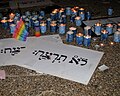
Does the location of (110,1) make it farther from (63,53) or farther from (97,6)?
(63,53)

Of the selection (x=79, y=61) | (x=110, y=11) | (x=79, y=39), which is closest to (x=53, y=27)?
(x=79, y=39)

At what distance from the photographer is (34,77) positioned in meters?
0.73

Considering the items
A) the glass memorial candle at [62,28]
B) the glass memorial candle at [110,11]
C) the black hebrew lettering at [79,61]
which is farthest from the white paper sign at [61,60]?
the glass memorial candle at [110,11]

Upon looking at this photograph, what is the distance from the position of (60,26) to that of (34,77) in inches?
13.9

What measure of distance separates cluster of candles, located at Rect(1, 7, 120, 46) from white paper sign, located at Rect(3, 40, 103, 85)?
60mm

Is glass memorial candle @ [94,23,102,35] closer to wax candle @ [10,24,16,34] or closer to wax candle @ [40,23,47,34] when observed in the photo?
wax candle @ [40,23,47,34]

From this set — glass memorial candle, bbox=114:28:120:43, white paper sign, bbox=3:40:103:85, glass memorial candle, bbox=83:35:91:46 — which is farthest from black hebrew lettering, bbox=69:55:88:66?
glass memorial candle, bbox=114:28:120:43

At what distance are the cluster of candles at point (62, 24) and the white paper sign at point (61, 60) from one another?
0.20ft

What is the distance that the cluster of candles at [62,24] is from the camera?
3.05ft

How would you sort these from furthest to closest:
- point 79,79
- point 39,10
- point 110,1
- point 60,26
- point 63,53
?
point 110,1
point 39,10
point 60,26
point 63,53
point 79,79

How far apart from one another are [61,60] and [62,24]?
0.26 m

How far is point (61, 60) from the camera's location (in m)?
0.81

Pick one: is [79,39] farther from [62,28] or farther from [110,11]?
[110,11]

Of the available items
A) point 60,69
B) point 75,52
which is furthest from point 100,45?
point 60,69
